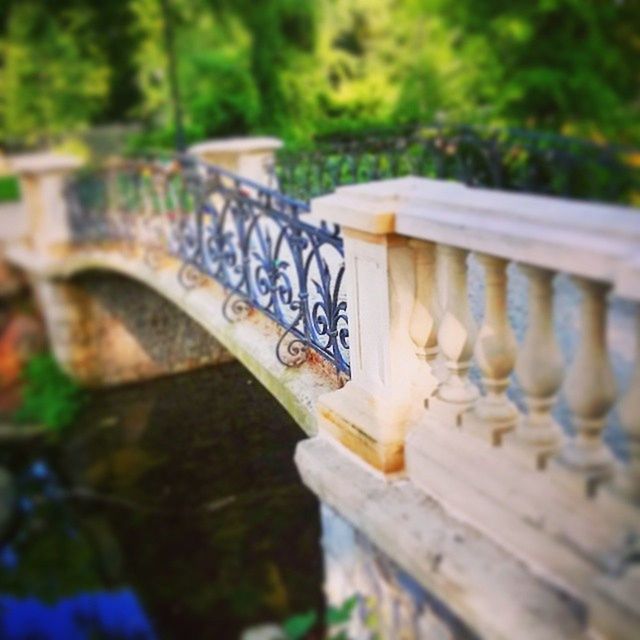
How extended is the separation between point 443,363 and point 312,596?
5.51 meters

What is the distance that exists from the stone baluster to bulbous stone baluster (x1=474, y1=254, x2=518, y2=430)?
285 mm

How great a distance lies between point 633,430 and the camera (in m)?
1.49

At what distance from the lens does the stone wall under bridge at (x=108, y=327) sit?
1016 centimetres

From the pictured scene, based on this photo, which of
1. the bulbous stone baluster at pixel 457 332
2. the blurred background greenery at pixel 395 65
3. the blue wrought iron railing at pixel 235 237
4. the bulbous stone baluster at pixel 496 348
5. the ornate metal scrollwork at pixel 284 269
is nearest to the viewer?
the bulbous stone baluster at pixel 496 348

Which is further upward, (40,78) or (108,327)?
(40,78)

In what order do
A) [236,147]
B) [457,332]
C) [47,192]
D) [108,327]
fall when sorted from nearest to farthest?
[457,332]
[236,147]
[47,192]
[108,327]

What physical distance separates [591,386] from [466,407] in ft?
1.81

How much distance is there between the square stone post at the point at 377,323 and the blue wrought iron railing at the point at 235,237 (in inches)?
17.4

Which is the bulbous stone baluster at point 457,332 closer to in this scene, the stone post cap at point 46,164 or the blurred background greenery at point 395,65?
the blurred background greenery at point 395,65

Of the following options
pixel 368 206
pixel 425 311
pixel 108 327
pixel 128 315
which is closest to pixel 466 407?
pixel 425 311

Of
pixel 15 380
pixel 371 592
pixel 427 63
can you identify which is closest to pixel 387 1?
pixel 427 63

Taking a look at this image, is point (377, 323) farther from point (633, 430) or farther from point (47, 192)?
point (47, 192)

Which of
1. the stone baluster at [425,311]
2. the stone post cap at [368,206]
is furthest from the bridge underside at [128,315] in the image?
the stone baluster at [425,311]

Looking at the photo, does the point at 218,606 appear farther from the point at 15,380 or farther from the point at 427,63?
the point at 427,63
